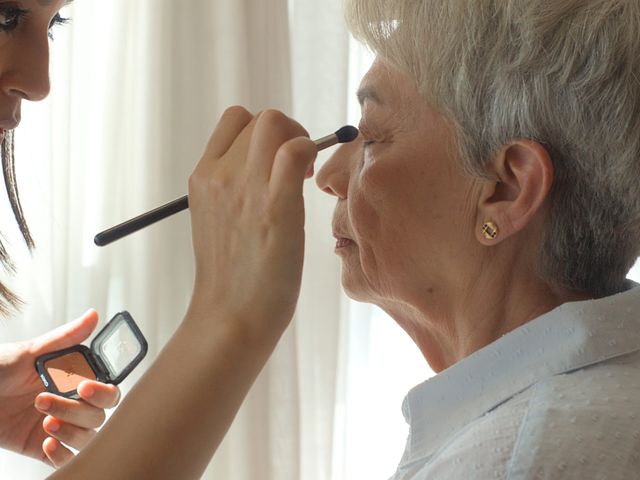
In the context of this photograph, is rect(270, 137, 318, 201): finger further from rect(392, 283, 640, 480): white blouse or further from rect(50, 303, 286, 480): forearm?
rect(392, 283, 640, 480): white blouse

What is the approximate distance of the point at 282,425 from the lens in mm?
2027

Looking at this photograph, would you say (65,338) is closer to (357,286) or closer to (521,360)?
(357,286)

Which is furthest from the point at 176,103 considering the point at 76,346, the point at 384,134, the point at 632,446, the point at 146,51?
the point at 632,446

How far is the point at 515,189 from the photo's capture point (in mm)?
1034

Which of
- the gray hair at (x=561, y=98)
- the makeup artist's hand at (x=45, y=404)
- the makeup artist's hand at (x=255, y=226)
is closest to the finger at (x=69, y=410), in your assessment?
the makeup artist's hand at (x=45, y=404)

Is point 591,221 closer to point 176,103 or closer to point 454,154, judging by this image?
point 454,154

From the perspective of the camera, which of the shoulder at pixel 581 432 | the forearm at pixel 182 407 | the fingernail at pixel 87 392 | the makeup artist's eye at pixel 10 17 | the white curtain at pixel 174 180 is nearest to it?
the shoulder at pixel 581 432

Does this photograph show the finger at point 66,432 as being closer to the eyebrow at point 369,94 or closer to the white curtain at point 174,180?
the white curtain at point 174,180

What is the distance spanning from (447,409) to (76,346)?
64cm

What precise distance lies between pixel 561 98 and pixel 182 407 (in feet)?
1.69

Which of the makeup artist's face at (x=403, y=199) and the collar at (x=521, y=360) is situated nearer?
the collar at (x=521, y=360)

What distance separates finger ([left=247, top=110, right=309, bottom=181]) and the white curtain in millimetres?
948

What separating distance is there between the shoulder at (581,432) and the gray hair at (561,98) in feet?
0.64

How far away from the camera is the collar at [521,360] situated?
3.01 ft
